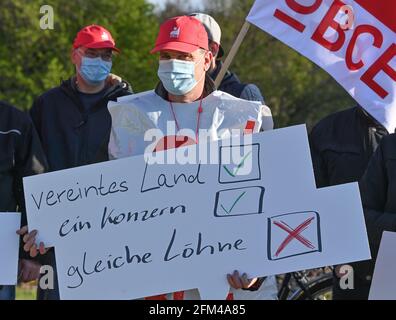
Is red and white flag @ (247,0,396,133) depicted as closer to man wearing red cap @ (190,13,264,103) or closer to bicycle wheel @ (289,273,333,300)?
man wearing red cap @ (190,13,264,103)

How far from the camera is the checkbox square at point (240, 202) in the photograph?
4.81m

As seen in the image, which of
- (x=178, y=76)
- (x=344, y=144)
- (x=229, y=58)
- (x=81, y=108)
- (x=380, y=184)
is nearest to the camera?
(x=178, y=76)

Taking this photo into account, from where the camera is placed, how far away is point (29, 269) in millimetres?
5449

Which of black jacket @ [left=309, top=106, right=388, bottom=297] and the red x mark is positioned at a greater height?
black jacket @ [left=309, top=106, right=388, bottom=297]

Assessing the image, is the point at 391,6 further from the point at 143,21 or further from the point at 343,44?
the point at 143,21

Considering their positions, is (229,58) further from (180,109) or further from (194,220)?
(194,220)

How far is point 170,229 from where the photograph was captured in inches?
191

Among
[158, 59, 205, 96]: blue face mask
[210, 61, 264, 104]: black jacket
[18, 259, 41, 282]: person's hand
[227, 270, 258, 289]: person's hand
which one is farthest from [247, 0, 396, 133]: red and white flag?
[18, 259, 41, 282]: person's hand

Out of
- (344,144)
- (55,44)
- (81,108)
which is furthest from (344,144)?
(55,44)

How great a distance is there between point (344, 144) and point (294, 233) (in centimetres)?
116

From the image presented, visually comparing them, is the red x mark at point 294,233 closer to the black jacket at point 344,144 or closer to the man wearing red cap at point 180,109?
the man wearing red cap at point 180,109

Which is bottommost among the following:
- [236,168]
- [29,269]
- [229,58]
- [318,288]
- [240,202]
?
[318,288]

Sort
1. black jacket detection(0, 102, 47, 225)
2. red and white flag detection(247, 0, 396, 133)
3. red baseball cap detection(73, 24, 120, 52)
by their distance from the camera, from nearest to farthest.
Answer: black jacket detection(0, 102, 47, 225)
red and white flag detection(247, 0, 396, 133)
red baseball cap detection(73, 24, 120, 52)

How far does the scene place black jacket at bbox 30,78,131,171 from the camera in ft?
21.9
